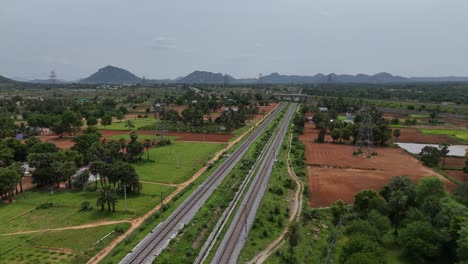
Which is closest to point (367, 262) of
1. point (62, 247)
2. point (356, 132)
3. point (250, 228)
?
point (250, 228)

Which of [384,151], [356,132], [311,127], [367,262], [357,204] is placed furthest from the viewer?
[311,127]

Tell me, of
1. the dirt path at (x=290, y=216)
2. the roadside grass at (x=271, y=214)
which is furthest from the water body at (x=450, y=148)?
the roadside grass at (x=271, y=214)

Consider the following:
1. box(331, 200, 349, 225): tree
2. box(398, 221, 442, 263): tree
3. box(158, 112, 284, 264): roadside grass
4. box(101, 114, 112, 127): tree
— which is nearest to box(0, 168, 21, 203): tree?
box(158, 112, 284, 264): roadside grass

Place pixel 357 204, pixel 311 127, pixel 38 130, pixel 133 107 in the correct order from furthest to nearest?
1. pixel 133 107
2. pixel 311 127
3. pixel 38 130
4. pixel 357 204

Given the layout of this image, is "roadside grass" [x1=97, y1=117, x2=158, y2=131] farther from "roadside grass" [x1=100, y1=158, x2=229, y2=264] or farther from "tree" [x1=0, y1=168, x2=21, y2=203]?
"roadside grass" [x1=100, y1=158, x2=229, y2=264]

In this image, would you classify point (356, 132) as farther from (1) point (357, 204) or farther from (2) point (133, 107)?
(2) point (133, 107)

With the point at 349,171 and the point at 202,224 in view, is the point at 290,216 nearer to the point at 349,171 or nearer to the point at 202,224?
the point at 202,224

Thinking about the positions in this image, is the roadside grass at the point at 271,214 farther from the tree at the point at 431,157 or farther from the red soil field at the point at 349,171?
the tree at the point at 431,157
